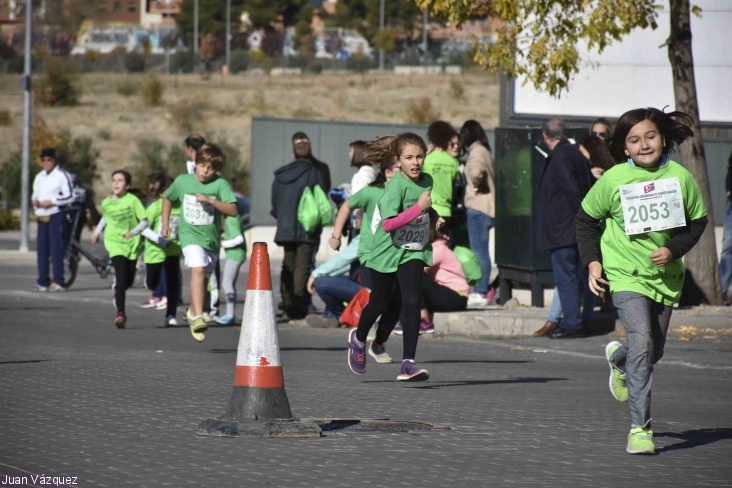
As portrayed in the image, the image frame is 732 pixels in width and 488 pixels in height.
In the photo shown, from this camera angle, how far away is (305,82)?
86.1 metres

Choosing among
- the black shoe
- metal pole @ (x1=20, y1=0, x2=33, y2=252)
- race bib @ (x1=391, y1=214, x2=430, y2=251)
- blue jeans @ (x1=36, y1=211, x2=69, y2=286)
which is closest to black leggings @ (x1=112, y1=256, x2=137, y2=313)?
the black shoe

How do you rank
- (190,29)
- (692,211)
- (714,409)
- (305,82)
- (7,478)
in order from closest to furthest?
(7,478), (692,211), (714,409), (305,82), (190,29)

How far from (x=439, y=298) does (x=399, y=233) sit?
3968mm

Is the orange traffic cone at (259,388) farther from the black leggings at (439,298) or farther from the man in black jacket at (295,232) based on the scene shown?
the man in black jacket at (295,232)

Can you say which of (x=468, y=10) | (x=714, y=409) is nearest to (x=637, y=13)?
(x=468, y=10)

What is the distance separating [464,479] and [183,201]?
21.2ft

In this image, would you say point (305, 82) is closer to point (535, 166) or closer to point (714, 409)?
point (535, 166)

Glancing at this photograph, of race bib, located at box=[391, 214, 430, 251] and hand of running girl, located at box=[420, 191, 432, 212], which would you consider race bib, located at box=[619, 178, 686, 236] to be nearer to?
hand of running girl, located at box=[420, 191, 432, 212]

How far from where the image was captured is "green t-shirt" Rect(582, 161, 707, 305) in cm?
659

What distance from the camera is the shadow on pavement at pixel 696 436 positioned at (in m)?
6.76

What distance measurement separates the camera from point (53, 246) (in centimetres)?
1820

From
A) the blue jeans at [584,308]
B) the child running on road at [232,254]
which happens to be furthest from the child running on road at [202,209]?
the blue jeans at [584,308]

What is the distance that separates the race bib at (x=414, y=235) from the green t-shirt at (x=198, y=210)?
2.98 meters

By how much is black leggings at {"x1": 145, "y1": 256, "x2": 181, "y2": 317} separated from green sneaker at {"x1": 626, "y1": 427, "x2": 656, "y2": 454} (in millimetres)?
7431
